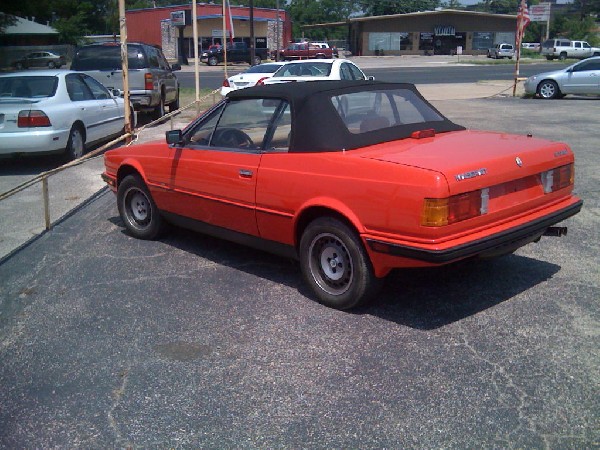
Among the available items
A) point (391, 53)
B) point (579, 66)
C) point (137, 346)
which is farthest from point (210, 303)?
point (391, 53)

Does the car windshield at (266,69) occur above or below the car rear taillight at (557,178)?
above

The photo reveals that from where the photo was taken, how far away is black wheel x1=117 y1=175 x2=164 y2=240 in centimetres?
670

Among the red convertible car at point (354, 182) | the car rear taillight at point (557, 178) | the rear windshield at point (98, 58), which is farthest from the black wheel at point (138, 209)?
the rear windshield at point (98, 58)

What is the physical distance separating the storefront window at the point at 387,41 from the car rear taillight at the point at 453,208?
8137 centimetres

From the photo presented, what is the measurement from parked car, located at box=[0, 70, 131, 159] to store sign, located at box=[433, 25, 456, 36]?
A: 254 feet

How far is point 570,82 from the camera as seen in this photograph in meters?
22.7

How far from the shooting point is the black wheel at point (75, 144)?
10.8 metres

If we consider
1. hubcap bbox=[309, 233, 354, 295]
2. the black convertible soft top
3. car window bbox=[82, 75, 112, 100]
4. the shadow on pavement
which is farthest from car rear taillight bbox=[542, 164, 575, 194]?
car window bbox=[82, 75, 112, 100]

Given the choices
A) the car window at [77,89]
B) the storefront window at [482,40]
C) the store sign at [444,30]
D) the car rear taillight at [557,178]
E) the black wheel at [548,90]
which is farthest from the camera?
the storefront window at [482,40]

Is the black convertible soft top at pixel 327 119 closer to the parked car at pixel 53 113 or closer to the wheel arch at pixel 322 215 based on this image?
the wheel arch at pixel 322 215

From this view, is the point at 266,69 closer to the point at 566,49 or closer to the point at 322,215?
the point at 322,215

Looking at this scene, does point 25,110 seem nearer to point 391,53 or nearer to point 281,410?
point 281,410

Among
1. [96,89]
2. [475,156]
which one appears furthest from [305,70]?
[475,156]

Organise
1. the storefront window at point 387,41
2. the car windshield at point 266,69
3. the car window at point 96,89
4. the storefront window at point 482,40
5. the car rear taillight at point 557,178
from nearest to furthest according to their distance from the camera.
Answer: the car rear taillight at point 557,178, the car window at point 96,89, the car windshield at point 266,69, the storefront window at point 387,41, the storefront window at point 482,40
